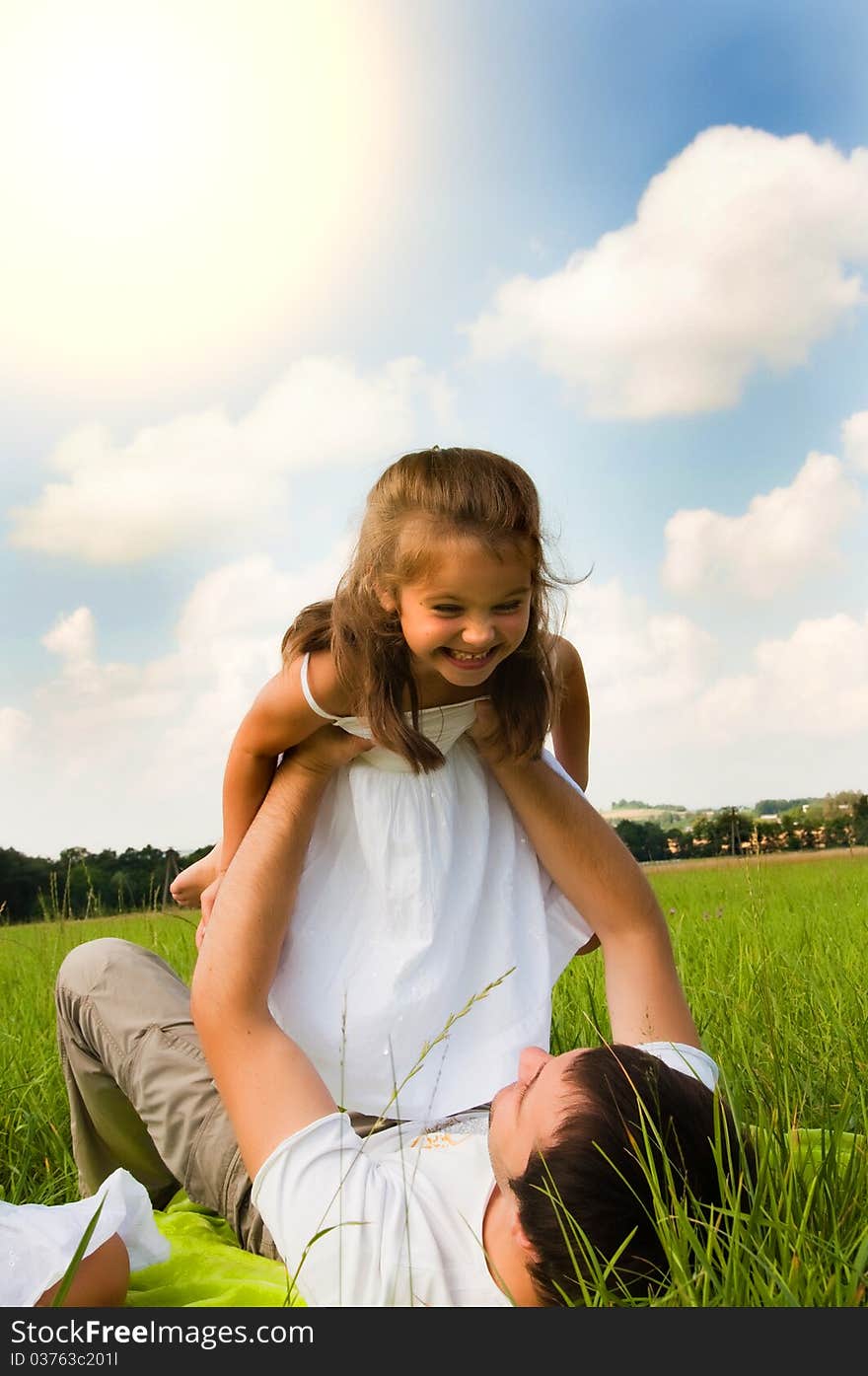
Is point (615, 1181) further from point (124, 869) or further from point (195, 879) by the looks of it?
point (124, 869)

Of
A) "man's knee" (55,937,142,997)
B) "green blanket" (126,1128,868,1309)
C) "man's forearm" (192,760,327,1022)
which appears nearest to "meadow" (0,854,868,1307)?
"green blanket" (126,1128,868,1309)

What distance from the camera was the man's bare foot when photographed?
11.5ft

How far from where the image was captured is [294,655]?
9.94ft

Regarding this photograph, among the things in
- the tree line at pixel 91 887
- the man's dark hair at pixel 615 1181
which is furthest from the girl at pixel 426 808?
the tree line at pixel 91 887

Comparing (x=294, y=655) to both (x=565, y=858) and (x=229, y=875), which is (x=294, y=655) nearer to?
(x=229, y=875)

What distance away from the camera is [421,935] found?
277 cm

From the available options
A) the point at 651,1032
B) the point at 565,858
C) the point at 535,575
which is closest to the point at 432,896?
the point at 565,858

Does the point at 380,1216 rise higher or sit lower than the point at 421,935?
lower

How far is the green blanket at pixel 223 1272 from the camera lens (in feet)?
7.27

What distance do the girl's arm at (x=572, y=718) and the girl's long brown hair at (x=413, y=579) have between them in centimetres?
14

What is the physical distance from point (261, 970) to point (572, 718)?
1232mm

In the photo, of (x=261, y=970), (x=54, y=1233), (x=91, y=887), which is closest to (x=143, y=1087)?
(x=261, y=970)

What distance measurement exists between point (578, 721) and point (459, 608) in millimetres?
767

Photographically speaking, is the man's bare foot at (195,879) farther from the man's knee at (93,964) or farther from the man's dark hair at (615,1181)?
the man's dark hair at (615,1181)
